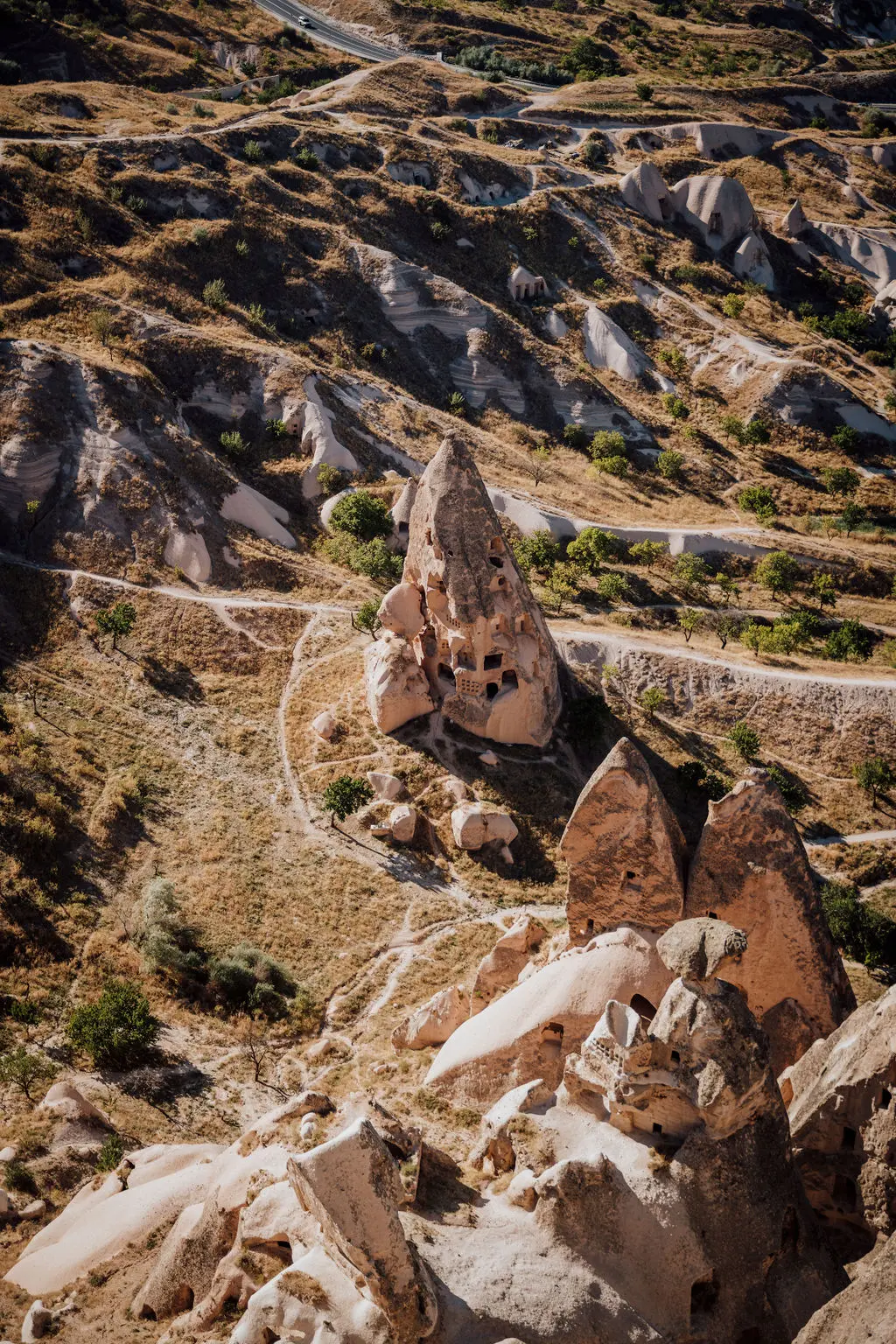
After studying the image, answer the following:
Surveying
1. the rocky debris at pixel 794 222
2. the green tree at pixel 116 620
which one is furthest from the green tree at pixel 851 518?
the green tree at pixel 116 620

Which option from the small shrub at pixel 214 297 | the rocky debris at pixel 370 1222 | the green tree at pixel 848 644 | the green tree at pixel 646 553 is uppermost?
the small shrub at pixel 214 297

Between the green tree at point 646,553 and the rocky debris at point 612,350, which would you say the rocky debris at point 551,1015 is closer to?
the green tree at point 646,553

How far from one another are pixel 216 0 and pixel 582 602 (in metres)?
118

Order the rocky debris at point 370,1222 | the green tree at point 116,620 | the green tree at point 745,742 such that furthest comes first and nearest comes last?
the green tree at point 116,620 → the green tree at point 745,742 → the rocky debris at point 370,1222

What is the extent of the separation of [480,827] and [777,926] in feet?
59.7

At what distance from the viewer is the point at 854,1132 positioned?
19.9 meters

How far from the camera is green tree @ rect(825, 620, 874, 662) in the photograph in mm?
57219

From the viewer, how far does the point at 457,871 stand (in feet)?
137

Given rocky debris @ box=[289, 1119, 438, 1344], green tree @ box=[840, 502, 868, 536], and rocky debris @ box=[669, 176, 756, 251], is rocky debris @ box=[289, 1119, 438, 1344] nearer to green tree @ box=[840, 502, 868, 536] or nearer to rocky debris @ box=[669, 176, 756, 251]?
green tree @ box=[840, 502, 868, 536]

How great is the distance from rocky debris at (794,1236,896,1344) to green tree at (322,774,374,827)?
94.3ft

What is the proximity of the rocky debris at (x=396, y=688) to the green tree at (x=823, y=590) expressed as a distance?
29620mm

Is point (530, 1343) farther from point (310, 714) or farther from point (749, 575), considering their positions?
point (749, 575)

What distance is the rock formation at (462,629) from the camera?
44.9 meters

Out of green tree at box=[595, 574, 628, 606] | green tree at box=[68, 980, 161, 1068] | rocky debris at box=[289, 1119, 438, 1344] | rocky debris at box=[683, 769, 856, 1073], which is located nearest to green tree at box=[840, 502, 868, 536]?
green tree at box=[595, 574, 628, 606]
